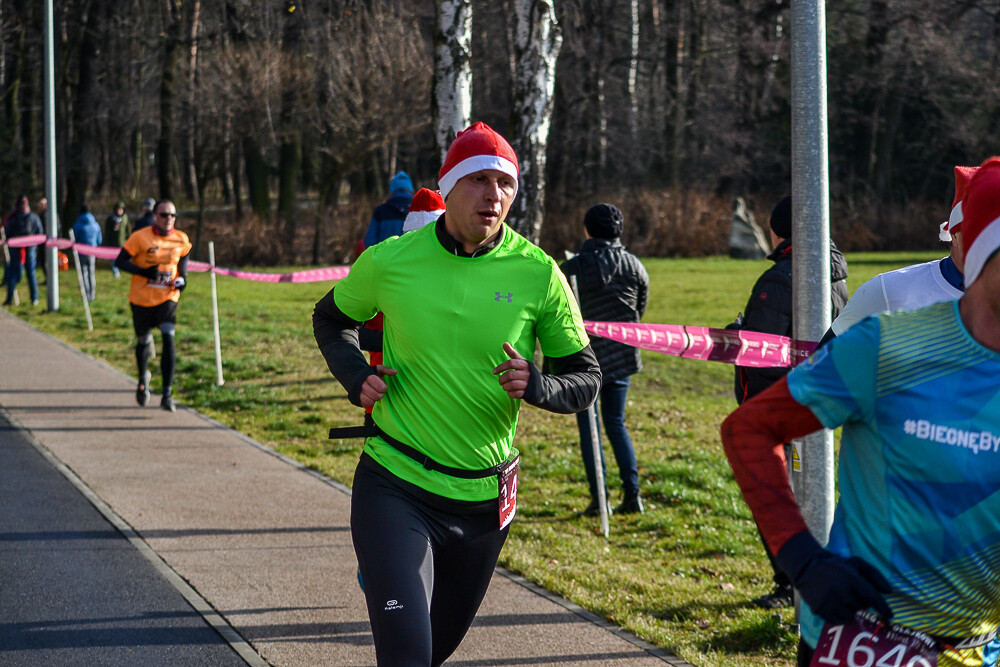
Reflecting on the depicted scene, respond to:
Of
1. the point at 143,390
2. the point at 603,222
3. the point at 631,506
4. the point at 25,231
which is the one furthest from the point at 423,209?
the point at 25,231

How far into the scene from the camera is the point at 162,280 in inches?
442

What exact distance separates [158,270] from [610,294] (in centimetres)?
530

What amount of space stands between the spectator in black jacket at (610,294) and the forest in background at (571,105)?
2085cm

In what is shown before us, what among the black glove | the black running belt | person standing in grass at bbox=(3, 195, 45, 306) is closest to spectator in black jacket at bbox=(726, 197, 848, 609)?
the black running belt

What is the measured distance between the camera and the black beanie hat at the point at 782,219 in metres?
5.91

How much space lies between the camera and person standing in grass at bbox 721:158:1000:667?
2172 mm

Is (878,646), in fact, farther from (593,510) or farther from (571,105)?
(571,105)

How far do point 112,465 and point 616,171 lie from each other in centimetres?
3681

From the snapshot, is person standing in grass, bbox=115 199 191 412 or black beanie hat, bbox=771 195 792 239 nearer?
black beanie hat, bbox=771 195 792 239

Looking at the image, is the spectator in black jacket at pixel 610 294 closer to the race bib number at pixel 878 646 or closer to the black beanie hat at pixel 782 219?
the black beanie hat at pixel 782 219

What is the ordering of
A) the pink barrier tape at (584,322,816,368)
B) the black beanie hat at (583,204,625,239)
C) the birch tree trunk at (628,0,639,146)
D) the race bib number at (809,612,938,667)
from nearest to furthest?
the race bib number at (809,612,938,667), the pink barrier tape at (584,322,816,368), the black beanie hat at (583,204,625,239), the birch tree trunk at (628,0,639,146)

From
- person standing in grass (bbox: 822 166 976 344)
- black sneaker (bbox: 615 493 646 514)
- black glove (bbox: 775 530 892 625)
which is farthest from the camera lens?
black sneaker (bbox: 615 493 646 514)

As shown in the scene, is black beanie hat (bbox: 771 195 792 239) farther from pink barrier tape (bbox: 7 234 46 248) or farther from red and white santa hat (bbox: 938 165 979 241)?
pink barrier tape (bbox: 7 234 46 248)

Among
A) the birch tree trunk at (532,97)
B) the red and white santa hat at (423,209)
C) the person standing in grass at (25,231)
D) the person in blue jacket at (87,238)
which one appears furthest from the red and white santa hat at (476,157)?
the person in blue jacket at (87,238)
